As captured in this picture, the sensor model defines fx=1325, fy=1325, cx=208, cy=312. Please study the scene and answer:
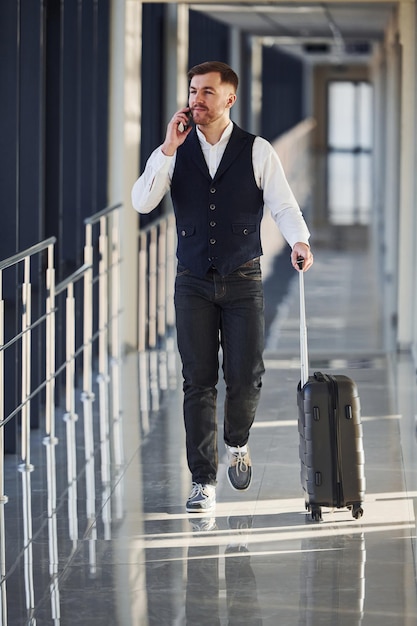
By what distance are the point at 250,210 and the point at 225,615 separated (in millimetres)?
726

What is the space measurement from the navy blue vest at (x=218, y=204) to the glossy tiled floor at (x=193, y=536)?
1.48 ft

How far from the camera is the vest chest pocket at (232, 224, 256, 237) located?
224cm

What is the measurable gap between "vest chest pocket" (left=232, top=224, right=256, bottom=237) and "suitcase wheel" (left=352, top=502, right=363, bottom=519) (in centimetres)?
49

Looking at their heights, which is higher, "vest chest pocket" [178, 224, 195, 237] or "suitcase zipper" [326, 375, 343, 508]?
"vest chest pocket" [178, 224, 195, 237]

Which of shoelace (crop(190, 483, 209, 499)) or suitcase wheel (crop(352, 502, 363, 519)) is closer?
suitcase wheel (crop(352, 502, 363, 519))

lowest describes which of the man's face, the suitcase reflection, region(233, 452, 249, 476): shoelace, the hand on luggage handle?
the suitcase reflection

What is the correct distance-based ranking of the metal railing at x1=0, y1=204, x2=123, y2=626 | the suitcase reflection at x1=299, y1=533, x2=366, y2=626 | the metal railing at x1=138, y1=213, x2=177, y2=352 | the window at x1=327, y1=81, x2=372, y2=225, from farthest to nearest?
the window at x1=327, y1=81, x2=372, y2=225, the metal railing at x1=138, y1=213, x2=177, y2=352, the metal railing at x1=0, y1=204, x2=123, y2=626, the suitcase reflection at x1=299, y1=533, x2=366, y2=626

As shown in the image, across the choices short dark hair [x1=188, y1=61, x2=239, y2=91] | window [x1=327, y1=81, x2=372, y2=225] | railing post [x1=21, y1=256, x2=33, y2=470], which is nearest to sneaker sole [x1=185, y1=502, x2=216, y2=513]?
railing post [x1=21, y1=256, x2=33, y2=470]

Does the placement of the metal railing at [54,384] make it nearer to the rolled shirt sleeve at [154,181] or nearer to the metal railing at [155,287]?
the metal railing at [155,287]

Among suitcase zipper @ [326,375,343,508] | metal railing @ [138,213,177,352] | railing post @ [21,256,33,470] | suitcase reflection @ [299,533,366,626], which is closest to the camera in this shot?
suitcase reflection @ [299,533,366,626]

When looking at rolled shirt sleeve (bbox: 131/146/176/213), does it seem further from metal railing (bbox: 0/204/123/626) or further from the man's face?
metal railing (bbox: 0/204/123/626)

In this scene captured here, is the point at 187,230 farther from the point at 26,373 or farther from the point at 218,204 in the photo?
the point at 26,373

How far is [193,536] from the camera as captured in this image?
221 cm

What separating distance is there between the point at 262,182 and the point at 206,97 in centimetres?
17
